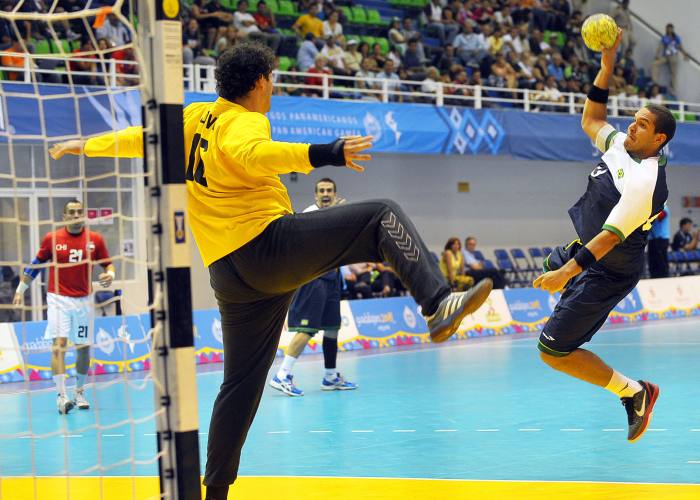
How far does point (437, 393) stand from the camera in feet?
37.1

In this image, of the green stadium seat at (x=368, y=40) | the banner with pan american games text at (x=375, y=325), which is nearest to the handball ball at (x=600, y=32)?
the banner with pan american games text at (x=375, y=325)

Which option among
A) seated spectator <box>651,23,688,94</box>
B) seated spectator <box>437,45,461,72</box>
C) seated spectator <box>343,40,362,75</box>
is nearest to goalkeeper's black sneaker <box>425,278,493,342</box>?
seated spectator <box>343,40,362,75</box>

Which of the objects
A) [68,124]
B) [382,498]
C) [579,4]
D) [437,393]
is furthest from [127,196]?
[579,4]

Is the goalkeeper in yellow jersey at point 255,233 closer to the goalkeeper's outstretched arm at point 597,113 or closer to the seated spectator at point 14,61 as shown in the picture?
the goalkeeper's outstretched arm at point 597,113

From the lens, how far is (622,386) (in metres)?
7.16

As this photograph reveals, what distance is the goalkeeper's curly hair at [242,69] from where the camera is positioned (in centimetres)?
510

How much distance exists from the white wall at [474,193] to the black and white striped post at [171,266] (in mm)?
18670

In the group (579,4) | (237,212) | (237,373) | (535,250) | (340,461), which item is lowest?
(535,250)

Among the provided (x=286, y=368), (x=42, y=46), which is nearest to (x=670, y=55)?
(x=42, y=46)

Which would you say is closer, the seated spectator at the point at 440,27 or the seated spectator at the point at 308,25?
the seated spectator at the point at 308,25

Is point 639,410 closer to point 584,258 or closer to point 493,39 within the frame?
point 584,258

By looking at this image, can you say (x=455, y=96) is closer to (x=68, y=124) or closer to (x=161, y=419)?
(x=68, y=124)

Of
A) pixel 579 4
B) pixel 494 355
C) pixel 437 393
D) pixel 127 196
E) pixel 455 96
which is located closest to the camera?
pixel 437 393

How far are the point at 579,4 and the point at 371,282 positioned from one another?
51.4ft
